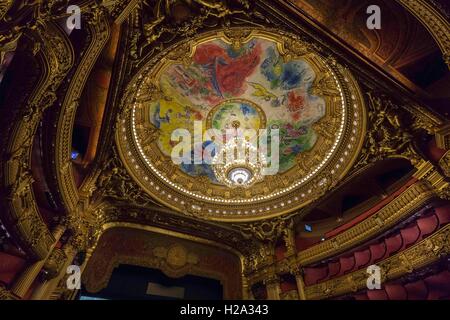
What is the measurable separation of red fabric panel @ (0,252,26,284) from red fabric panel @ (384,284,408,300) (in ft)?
23.4

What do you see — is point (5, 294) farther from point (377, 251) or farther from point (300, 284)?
point (377, 251)

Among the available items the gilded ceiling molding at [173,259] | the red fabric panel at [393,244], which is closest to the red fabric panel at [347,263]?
the red fabric panel at [393,244]

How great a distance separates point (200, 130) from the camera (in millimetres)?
9852

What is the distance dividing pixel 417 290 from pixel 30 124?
7466mm

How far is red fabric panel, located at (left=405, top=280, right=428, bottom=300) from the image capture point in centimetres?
549

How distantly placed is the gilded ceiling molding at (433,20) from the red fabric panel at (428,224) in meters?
3.26

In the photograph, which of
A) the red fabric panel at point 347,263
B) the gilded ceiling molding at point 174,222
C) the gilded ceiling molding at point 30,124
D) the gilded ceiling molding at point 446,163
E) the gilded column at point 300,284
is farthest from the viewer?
the gilded ceiling molding at point 174,222

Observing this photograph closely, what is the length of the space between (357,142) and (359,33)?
3.51 metres

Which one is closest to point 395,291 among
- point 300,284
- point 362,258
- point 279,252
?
point 362,258

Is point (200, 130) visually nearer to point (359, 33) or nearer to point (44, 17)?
point (359, 33)

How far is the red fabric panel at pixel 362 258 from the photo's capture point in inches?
264

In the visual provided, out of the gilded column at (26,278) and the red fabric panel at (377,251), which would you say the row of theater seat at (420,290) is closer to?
the red fabric panel at (377,251)

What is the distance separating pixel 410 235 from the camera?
6004 mm
